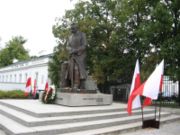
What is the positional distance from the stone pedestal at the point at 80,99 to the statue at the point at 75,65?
0.76 meters

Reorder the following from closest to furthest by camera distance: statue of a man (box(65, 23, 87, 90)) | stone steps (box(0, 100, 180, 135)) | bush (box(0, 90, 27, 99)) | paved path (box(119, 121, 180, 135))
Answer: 1. stone steps (box(0, 100, 180, 135))
2. paved path (box(119, 121, 180, 135))
3. statue of a man (box(65, 23, 87, 90))
4. bush (box(0, 90, 27, 99))

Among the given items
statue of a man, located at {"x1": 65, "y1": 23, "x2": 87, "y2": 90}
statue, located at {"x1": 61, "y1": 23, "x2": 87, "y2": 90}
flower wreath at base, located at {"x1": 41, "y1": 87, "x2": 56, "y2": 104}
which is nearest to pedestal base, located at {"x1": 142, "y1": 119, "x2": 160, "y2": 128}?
statue, located at {"x1": 61, "y1": 23, "x2": 87, "y2": 90}

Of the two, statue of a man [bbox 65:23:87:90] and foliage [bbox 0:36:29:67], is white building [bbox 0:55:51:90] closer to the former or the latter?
foliage [bbox 0:36:29:67]

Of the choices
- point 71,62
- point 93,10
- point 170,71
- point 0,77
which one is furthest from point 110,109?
point 0,77

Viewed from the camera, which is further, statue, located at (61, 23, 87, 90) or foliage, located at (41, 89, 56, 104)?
statue, located at (61, 23, 87, 90)

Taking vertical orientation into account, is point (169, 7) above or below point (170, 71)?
above

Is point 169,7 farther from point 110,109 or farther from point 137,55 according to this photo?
point 110,109

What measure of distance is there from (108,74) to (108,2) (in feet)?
21.7

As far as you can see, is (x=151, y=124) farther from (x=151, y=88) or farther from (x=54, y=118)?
(x=54, y=118)

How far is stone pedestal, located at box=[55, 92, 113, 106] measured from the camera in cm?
1198

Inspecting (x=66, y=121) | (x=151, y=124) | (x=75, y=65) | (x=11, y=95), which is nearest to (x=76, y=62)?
(x=75, y=65)

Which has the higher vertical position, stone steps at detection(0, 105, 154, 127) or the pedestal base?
stone steps at detection(0, 105, 154, 127)

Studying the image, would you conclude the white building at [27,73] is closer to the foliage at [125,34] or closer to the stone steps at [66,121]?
the foliage at [125,34]

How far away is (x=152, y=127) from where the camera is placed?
1031 centimetres
